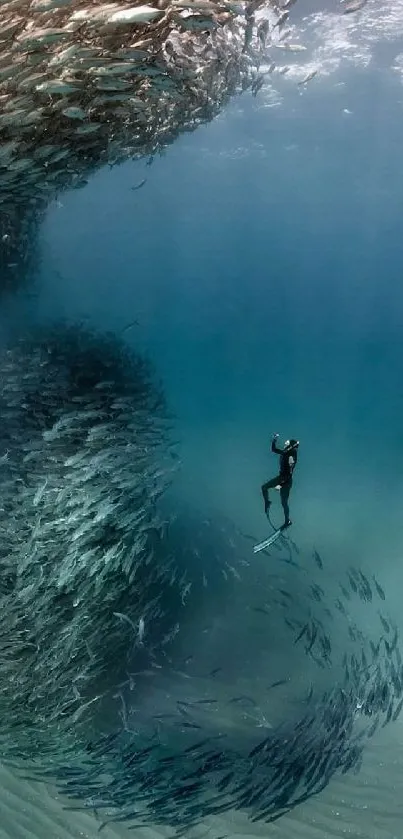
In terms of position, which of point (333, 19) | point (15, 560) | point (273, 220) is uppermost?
point (273, 220)

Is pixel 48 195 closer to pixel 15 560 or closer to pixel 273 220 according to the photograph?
pixel 15 560

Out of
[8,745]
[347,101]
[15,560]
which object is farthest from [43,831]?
[347,101]

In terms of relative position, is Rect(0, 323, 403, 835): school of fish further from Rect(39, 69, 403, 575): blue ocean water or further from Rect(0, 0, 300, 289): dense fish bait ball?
Rect(39, 69, 403, 575): blue ocean water

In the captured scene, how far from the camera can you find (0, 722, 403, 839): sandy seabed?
675cm

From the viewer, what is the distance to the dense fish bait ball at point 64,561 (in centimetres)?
720

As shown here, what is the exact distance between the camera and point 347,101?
2077 centimetres

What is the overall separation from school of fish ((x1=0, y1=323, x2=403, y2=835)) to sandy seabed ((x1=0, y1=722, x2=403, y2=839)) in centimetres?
14

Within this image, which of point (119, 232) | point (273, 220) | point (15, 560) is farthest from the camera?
point (119, 232)

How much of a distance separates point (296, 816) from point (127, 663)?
8.98 feet

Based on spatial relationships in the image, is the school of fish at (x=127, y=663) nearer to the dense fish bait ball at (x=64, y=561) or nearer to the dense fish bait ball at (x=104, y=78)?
the dense fish bait ball at (x=64, y=561)

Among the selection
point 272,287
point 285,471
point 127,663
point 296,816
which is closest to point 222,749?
point 296,816

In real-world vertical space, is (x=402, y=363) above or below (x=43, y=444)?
above

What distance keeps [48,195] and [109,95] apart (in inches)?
183

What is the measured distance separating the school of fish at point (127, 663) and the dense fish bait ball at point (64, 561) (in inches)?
0.8
